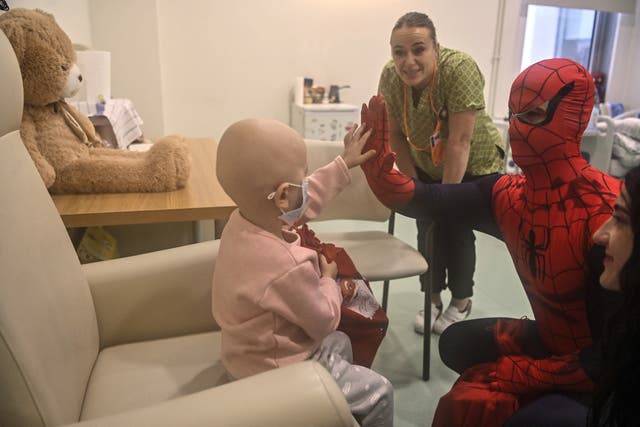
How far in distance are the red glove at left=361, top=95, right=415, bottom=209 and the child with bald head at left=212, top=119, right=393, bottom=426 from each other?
29mm

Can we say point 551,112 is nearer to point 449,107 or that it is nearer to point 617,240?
point 617,240

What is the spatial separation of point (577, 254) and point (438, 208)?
0.29m

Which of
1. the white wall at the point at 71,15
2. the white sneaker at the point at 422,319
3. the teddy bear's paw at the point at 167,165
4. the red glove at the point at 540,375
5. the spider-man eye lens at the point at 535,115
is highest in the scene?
the white wall at the point at 71,15

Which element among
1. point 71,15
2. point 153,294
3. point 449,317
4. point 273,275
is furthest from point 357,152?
point 71,15

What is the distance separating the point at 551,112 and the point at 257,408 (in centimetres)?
66

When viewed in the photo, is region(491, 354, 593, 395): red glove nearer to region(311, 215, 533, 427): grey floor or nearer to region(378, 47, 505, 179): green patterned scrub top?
region(311, 215, 533, 427): grey floor

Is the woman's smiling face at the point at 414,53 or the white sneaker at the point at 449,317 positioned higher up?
the woman's smiling face at the point at 414,53

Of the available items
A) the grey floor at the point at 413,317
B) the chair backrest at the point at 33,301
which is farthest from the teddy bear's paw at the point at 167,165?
the grey floor at the point at 413,317

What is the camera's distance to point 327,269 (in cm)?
105

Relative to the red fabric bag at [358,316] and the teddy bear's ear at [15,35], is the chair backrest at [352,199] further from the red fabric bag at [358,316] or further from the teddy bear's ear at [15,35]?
the teddy bear's ear at [15,35]

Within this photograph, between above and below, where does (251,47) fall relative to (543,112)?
above

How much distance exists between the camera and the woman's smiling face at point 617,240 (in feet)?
2.23

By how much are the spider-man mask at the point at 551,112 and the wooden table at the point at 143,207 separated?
0.76 meters

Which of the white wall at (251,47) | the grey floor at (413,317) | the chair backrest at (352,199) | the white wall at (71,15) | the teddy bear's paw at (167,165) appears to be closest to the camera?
the teddy bear's paw at (167,165)
